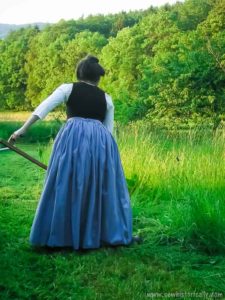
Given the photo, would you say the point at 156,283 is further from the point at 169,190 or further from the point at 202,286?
the point at 169,190

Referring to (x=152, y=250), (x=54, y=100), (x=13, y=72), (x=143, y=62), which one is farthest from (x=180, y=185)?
(x=13, y=72)

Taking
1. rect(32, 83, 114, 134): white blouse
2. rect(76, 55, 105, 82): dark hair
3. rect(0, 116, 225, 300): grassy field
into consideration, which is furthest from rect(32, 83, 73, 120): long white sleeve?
rect(0, 116, 225, 300): grassy field

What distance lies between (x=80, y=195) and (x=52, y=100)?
0.72 m

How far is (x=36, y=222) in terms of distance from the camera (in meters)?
3.88

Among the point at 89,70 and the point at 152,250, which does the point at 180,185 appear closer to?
the point at 152,250

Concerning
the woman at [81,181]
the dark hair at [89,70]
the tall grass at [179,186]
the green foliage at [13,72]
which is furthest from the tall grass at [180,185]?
the green foliage at [13,72]

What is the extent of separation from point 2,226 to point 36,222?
2.91 ft

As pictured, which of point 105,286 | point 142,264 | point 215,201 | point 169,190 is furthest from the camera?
point 169,190

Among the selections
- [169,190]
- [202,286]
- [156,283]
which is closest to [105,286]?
[156,283]

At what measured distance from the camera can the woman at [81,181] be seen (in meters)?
3.84

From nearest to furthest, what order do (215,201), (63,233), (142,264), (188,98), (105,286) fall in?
1. (105,286)
2. (142,264)
3. (63,233)
4. (215,201)
5. (188,98)

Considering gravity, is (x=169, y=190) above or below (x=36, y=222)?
below

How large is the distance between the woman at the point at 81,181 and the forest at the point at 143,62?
416 cm

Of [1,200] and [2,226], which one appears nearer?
[2,226]
